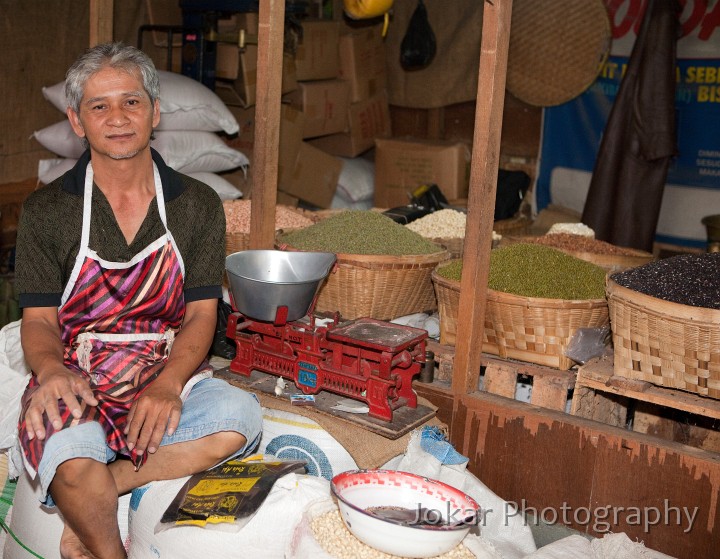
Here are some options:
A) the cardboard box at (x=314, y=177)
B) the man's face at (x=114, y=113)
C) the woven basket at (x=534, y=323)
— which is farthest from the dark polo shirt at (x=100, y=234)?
the cardboard box at (x=314, y=177)

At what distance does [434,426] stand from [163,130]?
7.65ft

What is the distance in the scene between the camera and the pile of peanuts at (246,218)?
3.51m

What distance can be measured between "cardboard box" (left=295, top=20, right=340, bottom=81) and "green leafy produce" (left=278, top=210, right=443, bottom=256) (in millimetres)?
2163

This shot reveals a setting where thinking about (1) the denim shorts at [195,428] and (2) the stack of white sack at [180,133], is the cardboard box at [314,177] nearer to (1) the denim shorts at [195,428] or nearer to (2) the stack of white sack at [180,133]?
(2) the stack of white sack at [180,133]

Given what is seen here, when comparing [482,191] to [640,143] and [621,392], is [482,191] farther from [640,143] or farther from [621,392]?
[640,143]

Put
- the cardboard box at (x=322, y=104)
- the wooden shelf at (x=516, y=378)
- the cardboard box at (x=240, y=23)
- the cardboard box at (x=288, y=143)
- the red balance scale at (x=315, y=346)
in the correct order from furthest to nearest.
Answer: the cardboard box at (x=322, y=104)
the cardboard box at (x=288, y=143)
the cardboard box at (x=240, y=23)
the wooden shelf at (x=516, y=378)
the red balance scale at (x=315, y=346)

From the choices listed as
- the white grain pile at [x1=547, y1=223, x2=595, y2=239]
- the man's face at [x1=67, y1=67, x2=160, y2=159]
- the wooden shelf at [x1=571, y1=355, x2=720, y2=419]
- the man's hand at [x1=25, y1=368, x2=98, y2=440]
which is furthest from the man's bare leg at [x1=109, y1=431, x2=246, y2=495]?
the white grain pile at [x1=547, y1=223, x2=595, y2=239]

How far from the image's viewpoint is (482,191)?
7.99 ft

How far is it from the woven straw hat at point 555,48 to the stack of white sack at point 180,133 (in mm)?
1950

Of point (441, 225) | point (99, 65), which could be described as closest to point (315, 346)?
point (99, 65)

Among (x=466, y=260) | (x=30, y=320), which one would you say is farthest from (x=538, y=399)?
(x=30, y=320)

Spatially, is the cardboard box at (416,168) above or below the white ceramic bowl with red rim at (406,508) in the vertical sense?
above

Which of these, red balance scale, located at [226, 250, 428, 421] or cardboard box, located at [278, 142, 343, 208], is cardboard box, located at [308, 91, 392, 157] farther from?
red balance scale, located at [226, 250, 428, 421]

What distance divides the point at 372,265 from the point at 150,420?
112 cm
